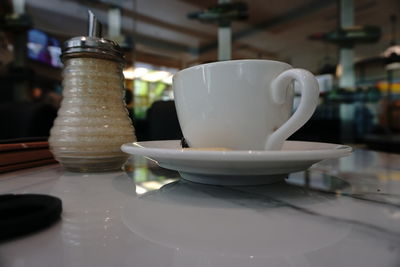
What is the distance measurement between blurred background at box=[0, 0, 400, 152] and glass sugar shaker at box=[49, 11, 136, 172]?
5.92 ft

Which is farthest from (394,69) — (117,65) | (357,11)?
(117,65)

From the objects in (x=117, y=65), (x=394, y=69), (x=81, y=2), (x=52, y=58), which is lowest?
(x=117, y=65)

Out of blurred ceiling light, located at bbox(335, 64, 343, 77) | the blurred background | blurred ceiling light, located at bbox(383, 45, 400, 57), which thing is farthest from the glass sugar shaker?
blurred ceiling light, located at bbox(383, 45, 400, 57)

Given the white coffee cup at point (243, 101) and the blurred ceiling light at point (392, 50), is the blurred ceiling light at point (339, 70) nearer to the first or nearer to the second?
the blurred ceiling light at point (392, 50)

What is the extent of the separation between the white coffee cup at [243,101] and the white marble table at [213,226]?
3.0 inches

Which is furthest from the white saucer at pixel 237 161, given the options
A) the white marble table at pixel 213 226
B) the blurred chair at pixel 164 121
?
the blurred chair at pixel 164 121

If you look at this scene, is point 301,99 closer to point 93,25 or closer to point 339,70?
point 93,25

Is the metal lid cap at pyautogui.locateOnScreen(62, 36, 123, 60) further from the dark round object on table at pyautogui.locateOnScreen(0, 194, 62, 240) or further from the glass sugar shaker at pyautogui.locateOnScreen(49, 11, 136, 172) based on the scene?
the dark round object on table at pyautogui.locateOnScreen(0, 194, 62, 240)

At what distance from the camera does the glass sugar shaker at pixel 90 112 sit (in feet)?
1.32

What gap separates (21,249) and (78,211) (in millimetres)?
73

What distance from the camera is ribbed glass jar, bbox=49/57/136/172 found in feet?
1.32

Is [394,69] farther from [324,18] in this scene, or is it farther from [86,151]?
[86,151]

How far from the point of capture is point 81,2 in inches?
98.6

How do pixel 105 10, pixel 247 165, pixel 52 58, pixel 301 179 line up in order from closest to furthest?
pixel 247 165 < pixel 301 179 < pixel 52 58 < pixel 105 10
